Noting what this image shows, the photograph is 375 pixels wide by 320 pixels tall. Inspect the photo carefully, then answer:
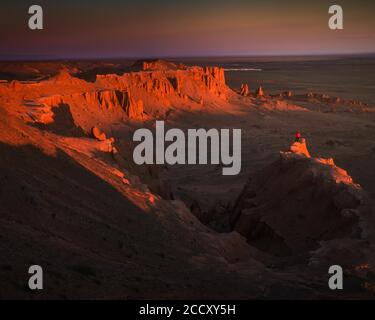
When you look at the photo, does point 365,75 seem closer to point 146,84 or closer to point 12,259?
point 146,84

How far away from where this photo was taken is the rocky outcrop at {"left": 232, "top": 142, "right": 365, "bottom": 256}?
42.1ft

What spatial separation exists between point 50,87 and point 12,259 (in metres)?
28.8

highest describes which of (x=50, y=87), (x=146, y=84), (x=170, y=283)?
(x=146, y=84)

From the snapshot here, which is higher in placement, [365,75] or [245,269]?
[365,75]

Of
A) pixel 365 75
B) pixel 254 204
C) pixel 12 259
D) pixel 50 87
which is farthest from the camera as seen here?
pixel 365 75

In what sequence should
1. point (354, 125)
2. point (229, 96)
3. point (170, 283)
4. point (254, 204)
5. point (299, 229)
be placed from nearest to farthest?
point (170, 283)
point (299, 229)
point (254, 204)
point (354, 125)
point (229, 96)

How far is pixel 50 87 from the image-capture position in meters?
34.1

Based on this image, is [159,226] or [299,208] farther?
[299,208]

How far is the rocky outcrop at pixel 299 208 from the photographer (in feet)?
42.1

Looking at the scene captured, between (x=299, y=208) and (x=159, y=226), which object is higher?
(x=299, y=208)

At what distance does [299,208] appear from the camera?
47.6 feet

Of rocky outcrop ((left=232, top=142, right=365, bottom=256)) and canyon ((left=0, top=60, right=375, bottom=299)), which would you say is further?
rocky outcrop ((left=232, top=142, right=365, bottom=256))

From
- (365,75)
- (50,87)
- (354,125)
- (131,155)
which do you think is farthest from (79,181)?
(365,75)

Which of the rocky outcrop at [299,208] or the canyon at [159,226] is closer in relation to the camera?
the canyon at [159,226]
